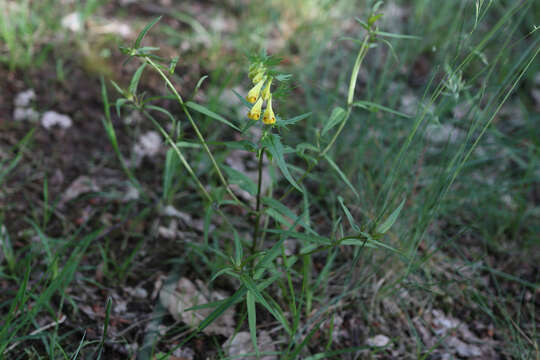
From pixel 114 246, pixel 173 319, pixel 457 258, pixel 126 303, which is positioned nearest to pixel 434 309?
pixel 457 258

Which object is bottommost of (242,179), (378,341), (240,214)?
(378,341)

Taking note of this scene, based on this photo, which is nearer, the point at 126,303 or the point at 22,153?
the point at 126,303

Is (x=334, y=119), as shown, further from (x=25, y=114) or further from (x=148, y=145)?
(x=25, y=114)

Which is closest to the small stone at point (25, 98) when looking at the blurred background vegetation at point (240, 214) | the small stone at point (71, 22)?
the blurred background vegetation at point (240, 214)

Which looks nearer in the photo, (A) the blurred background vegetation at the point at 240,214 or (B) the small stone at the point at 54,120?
(A) the blurred background vegetation at the point at 240,214

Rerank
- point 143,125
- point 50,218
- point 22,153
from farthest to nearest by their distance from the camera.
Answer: point 143,125 < point 22,153 < point 50,218

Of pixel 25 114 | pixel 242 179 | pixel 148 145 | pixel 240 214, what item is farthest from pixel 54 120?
pixel 242 179

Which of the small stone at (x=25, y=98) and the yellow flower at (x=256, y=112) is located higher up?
the yellow flower at (x=256, y=112)

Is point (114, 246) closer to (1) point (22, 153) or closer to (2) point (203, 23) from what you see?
(1) point (22, 153)

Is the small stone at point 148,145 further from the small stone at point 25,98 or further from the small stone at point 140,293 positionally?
the small stone at point 140,293

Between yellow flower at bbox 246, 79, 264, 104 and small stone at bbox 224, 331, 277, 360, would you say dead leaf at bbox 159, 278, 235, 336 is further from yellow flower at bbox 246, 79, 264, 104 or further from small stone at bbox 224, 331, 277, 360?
yellow flower at bbox 246, 79, 264, 104

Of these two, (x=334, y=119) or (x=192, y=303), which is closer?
(x=334, y=119)
